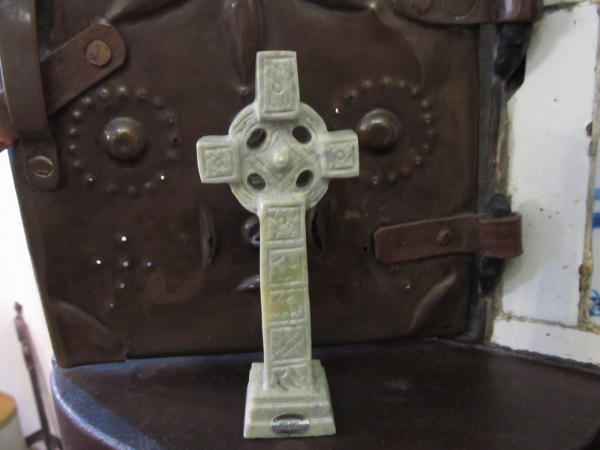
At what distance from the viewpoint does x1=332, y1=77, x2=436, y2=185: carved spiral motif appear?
924 mm

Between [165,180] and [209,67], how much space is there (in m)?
0.23

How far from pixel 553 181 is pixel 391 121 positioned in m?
0.34

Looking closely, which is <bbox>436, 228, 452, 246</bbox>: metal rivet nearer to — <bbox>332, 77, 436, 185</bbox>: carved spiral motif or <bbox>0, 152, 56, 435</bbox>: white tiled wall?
<bbox>332, 77, 436, 185</bbox>: carved spiral motif

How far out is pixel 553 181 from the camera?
953 millimetres

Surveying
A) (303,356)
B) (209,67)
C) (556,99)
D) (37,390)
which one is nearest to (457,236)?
(556,99)

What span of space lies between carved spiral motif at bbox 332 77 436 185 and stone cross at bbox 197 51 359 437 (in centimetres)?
17

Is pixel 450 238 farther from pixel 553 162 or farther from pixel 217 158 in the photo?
pixel 217 158

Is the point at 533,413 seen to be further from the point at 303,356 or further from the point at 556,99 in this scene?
the point at 556,99

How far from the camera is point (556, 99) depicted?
92 cm

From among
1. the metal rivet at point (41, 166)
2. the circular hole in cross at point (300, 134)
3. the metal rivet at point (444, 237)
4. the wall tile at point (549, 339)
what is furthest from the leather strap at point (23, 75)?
the wall tile at point (549, 339)

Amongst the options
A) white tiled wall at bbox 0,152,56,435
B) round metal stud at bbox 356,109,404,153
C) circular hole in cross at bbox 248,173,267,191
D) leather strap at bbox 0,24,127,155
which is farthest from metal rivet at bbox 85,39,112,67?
white tiled wall at bbox 0,152,56,435

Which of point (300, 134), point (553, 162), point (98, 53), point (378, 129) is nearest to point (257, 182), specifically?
point (300, 134)

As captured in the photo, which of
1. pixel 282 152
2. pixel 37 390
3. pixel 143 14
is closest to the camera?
pixel 282 152

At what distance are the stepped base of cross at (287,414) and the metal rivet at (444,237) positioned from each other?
1.33 feet
